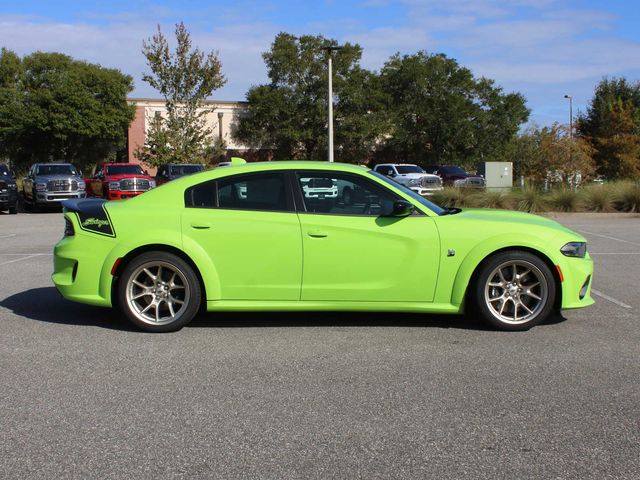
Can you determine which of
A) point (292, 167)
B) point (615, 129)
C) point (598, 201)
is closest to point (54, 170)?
point (598, 201)

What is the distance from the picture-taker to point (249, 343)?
5895 millimetres

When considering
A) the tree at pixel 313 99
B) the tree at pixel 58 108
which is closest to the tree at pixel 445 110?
the tree at pixel 313 99

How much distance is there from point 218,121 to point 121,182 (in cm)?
2760

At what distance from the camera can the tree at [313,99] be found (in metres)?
48.6

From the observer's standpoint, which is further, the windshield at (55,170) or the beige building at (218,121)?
the beige building at (218,121)

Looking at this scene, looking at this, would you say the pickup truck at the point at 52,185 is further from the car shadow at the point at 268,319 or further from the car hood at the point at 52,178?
the car shadow at the point at 268,319

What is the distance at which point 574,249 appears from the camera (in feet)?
20.6

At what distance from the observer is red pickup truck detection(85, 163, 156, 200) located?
82.4 feet

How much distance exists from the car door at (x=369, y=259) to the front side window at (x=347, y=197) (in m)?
0.12

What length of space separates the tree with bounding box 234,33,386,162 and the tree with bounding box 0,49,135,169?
10.5 metres

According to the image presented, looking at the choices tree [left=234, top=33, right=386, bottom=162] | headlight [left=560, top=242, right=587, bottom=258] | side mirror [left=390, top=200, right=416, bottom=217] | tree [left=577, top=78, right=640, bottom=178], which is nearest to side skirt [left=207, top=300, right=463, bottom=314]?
side mirror [left=390, top=200, right=416, bottom=217]

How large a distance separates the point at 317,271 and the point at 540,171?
2785 cm

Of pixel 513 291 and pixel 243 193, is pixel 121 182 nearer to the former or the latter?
pixel 243 193

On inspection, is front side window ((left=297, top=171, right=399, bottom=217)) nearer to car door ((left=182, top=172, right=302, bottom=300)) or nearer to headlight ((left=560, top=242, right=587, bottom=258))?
car door ((left=182, top=172, right=302, bottom=300))
